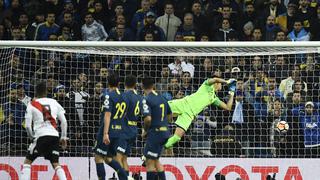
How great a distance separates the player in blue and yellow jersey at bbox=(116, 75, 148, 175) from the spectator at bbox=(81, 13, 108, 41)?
4.41 m

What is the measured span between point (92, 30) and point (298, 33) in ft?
13.9

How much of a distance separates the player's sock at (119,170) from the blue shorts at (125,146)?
0.86 feet

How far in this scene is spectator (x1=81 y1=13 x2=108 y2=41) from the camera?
24219 millimetres

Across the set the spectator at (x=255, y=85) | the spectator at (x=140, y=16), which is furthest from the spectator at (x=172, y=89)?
the spectator at (x=140, y=16)

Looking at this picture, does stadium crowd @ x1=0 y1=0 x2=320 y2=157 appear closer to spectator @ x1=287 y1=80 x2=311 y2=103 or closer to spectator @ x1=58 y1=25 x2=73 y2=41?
spectator @ x1=287 y1=80 x2=311 y2=103

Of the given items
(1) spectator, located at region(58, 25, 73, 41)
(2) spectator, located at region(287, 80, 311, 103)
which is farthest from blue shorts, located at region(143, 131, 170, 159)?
(1) spectator, located at region(58, 25, 73, 41)

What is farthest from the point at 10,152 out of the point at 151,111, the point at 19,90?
the point at 151,111

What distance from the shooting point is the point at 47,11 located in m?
24.7

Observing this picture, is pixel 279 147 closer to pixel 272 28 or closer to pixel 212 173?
pixel 212 173

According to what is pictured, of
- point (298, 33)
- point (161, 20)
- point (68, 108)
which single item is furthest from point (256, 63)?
point (68, 108)

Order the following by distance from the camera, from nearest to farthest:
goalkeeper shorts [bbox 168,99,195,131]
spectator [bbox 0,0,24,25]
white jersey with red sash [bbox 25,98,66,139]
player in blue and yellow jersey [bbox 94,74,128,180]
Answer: white jersey with red sash [bbox 25,98,66,139] → player in blue and yellow jersey [bbox 94,74,128,180] → goalkeeper shorts [bbox 168,99,195,131] → spectator [bbox 0,0,24,25]

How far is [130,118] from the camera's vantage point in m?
19.9

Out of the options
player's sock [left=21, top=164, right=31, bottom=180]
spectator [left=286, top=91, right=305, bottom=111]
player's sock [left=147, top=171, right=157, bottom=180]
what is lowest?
player's sock [left=147, top=171, right=157, bottom=180]

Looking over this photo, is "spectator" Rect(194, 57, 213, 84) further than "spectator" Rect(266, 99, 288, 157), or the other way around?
"spectator" Rect(194, 57, 213, 84)
